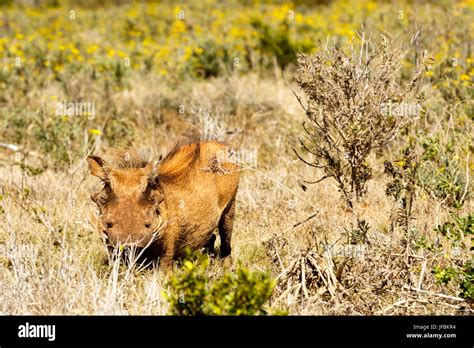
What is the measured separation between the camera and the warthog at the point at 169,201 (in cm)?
428

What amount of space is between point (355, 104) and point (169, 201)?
4.72 ft

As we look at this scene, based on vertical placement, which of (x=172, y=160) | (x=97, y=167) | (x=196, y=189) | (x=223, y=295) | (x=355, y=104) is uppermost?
(x=355, y=104)

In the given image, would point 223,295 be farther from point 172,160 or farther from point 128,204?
point 172,160

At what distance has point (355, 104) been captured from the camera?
189 inches

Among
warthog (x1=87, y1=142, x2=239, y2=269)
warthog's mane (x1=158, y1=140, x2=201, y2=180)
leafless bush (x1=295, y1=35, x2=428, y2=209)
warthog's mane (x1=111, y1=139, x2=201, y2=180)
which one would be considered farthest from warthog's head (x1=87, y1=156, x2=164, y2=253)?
leafless bush (x1=295, y1=35, x2=428, y2=209)

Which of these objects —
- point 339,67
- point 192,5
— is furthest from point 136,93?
point 192,5

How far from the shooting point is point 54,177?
7.21m

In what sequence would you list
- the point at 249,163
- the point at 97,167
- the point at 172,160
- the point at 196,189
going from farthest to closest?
1. the point at 249,163
2. the point at 172,160
3. the point at 196,189
4. the point at 97,167

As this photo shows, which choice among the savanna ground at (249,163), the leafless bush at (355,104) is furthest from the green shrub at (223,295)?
the leafless bush at (355,104)

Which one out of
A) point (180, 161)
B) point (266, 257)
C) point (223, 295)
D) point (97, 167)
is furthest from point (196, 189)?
point (223, 295)

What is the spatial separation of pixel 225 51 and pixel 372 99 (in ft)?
23.7

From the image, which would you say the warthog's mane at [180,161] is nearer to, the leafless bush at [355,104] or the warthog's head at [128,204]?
the warthog's head at [128,204]

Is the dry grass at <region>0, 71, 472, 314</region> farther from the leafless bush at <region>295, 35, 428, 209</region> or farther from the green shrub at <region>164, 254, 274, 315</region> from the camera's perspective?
the green shrub at <region>164, 254, 274, 315</region>
